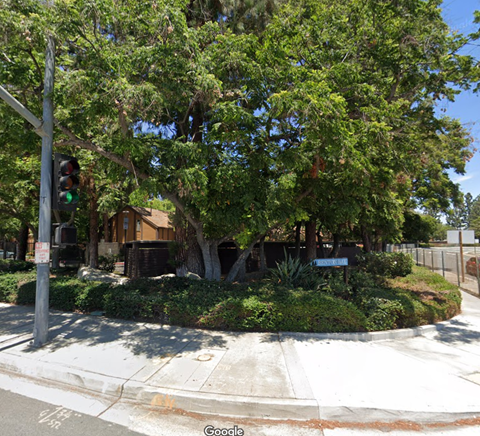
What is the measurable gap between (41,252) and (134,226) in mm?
19443

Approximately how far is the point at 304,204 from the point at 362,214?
3422 mm

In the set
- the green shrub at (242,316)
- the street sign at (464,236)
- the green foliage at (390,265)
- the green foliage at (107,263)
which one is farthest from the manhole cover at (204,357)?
the green foliage at (107,263)

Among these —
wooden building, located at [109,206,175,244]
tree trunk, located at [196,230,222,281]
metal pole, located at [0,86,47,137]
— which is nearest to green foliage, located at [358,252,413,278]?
tree trunk, located at [196,230,222,281]

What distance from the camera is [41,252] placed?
5492 mm

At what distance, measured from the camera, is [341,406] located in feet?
11.6

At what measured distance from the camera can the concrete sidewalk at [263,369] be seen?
141 inches

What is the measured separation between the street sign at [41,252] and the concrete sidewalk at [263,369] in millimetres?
1613

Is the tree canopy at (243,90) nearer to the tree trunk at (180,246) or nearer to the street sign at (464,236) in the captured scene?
the tree trunk at (180,246)

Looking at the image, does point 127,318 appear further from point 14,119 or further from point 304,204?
point 304,204

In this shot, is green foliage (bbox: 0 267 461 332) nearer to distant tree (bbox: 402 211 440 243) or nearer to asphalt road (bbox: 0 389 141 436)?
asphalt road (bbox: 0 389 141 436)

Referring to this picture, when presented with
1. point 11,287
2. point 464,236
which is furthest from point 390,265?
point 11,287

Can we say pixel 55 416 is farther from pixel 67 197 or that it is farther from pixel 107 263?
pixel 107 263

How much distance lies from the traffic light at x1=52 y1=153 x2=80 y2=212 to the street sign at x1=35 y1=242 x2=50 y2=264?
74 centimetres

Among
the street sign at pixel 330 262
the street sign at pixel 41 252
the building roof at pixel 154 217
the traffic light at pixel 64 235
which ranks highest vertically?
the building roof at pixel 154 217
